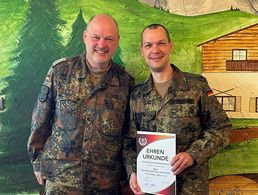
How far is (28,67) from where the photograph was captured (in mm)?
2240

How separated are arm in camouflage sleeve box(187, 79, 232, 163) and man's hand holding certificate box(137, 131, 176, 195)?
11 cm

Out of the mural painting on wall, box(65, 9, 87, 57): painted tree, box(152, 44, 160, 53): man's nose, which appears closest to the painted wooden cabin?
the mural painting on wall

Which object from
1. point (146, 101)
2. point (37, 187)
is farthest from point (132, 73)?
point (37, 187)

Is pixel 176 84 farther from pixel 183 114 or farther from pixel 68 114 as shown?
pixel 68 114

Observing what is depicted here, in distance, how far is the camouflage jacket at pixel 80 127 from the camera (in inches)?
72.5

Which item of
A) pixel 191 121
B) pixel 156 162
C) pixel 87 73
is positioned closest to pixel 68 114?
pixel 87 73

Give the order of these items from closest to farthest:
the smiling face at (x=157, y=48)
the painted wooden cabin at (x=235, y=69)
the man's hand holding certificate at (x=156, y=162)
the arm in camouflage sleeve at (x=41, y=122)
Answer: the man's hand holding certificate at (x=156, y=162)
the smiling face at (x=157, y=48)
the arm in camouflage sleeve at (x=41, y=122)
the painted wooden cabin at (x=235, y=69)

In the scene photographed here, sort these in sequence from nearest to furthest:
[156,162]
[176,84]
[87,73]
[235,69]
Answer: [156,162], [176,84], [87,73], [235,69]

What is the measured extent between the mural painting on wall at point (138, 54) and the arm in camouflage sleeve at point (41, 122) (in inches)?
14.0

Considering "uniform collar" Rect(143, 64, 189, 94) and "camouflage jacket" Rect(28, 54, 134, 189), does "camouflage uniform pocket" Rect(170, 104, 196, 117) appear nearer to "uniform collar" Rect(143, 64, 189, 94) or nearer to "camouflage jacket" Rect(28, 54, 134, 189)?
"uniform collar" Rect(143, 64, 189, 94)

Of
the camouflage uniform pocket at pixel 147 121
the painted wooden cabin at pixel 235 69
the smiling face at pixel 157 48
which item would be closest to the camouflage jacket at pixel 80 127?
the camouflage uniform pocket at pixel 147 121

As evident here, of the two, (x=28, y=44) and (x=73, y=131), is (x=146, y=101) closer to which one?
(x=73, y=131)

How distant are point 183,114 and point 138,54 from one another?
61 centimetres

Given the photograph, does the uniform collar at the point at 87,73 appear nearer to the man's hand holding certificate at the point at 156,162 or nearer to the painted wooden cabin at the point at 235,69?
the man's hand holding certificate at the point at 156,162
